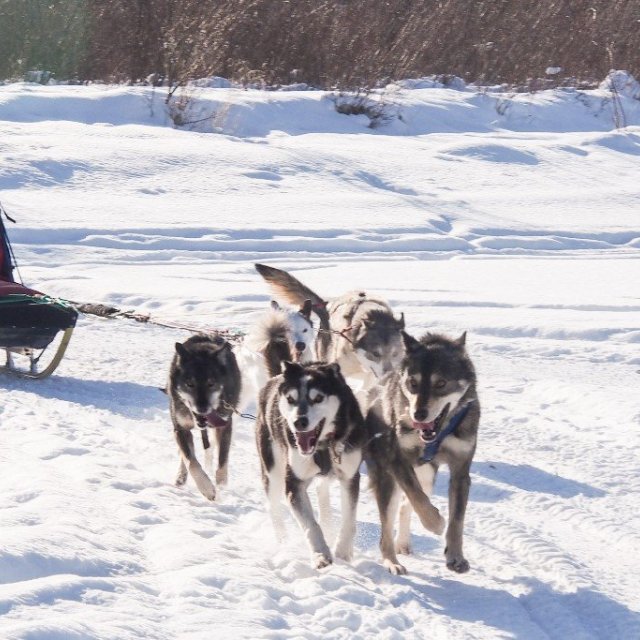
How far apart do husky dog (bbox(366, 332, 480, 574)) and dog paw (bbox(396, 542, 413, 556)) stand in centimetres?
15

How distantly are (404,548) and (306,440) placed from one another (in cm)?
56

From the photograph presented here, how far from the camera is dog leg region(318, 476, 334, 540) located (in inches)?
170

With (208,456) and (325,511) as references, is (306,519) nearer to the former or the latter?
(325,511)

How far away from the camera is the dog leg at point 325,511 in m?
4.31

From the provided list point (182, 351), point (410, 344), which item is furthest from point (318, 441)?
point (182, 351)

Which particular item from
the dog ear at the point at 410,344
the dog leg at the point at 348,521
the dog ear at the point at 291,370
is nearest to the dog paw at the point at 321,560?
the dog leg at the point at 348,521

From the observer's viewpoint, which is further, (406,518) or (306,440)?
(406,518)

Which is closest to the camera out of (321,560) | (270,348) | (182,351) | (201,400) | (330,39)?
(321,560)

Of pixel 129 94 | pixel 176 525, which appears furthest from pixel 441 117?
pixel 176 525

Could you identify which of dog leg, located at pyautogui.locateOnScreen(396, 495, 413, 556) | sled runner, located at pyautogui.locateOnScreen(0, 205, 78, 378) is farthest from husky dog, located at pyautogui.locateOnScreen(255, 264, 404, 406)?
dog leg, located at pyautogui.locateOnScreen(396, 495, 413, 556)

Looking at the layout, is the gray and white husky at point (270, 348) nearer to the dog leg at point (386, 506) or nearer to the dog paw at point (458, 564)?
the dog leg at point (386, 506)

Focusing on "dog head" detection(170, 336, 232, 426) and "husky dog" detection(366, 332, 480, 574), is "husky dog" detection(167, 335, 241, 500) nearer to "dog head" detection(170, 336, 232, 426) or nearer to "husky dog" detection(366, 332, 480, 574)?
"dog head" detection(170, 336, 232, 426)

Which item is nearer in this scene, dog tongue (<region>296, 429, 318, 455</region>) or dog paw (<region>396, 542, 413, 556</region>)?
dog tongue (<region>296, 429, 318, 455</region>)

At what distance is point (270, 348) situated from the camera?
17.6 feet
